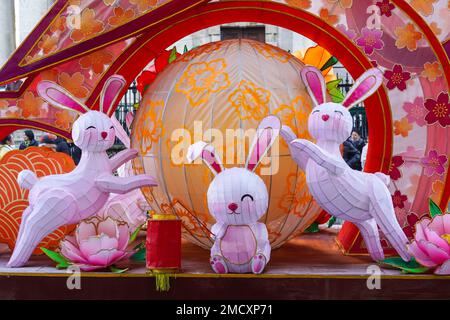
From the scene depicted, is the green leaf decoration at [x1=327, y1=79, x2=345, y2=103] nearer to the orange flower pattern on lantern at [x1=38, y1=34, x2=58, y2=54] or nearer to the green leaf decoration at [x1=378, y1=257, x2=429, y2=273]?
the green leaf decoration at [x1=378, y1=257, x2=429, y2=273]

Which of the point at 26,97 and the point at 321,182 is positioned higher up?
the point at 26,97

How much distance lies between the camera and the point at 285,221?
2488 mm

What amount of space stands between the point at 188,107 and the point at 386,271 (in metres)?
0.95

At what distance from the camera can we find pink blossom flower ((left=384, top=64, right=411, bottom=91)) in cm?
250

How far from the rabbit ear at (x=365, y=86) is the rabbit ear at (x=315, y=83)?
0.18m

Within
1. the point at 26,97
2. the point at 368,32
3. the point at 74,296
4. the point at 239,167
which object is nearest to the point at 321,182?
the point at 239,167

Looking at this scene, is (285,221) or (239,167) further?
(285,221)

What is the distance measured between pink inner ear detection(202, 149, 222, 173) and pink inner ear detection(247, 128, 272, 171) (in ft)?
0.37

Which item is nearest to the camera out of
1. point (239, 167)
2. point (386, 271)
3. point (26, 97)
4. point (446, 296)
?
point (446, 296)

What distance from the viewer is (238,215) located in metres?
2.10

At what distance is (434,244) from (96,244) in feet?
→ 3.69

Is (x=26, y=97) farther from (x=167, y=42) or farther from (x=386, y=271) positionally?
(x=386, y=271)

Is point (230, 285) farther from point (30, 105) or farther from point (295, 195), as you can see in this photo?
point (30, 105)

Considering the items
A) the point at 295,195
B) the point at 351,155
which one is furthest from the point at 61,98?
the point at 351,155
